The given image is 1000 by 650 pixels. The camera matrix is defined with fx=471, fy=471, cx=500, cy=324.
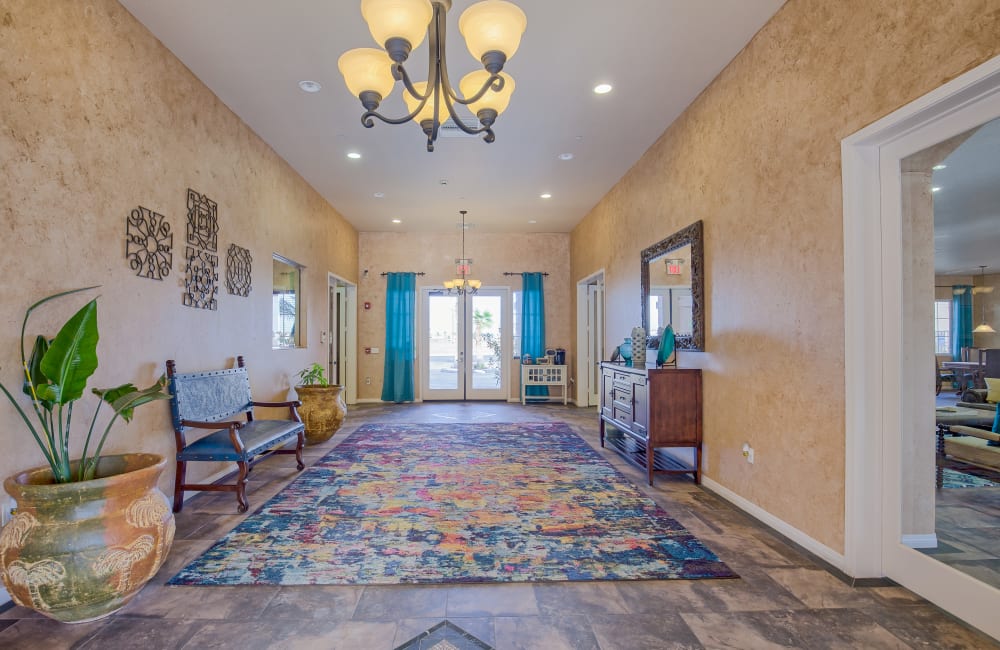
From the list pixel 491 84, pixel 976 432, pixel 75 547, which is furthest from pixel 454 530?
pixel 976 432

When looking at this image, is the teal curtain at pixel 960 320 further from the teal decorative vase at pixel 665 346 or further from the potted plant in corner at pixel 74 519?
the potted plant in corner at pixel 74 519

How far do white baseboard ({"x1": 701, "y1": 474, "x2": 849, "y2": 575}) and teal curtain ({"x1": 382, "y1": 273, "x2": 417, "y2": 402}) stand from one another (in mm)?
5793

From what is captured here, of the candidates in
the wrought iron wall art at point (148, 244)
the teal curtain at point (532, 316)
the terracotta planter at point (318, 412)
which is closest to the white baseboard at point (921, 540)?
the wrought iron wall art at point (148, 244)

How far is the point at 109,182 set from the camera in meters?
2.64

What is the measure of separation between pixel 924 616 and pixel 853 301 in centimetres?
135

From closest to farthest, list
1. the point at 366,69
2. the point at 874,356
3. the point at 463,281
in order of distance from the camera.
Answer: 1. the point at 366,69
2. the point at 874,356
3. the point at 463,281

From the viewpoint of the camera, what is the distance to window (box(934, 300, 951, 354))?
2039 millimetres

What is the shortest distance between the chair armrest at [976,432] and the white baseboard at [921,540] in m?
0.46

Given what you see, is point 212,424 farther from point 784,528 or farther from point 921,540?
point 921,540

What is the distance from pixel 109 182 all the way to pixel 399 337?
19.1 feet

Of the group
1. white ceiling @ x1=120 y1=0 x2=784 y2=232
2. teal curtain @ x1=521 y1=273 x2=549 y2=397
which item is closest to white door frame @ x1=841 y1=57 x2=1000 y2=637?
white ceiling @ x1=120 y1=0 x2=784 y2=232

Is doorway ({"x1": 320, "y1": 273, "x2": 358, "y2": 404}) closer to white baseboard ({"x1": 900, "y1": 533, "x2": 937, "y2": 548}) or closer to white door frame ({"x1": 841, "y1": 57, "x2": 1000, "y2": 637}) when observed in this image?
white door frame ({"x1": 841, "y1": 57, "x2": 1000, "y2": 637})

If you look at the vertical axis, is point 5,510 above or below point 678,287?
below

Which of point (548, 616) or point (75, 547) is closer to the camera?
point (75, 547)
